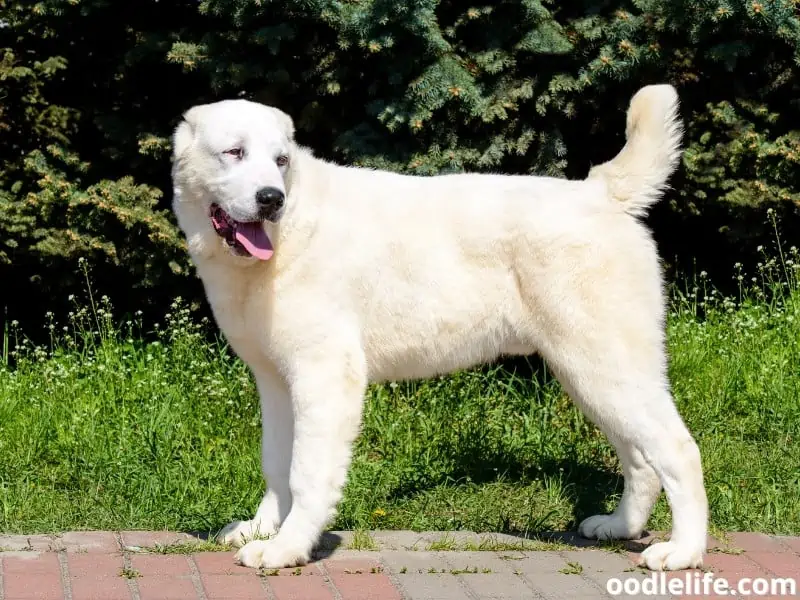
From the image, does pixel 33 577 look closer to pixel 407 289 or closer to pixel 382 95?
pixel 407 289

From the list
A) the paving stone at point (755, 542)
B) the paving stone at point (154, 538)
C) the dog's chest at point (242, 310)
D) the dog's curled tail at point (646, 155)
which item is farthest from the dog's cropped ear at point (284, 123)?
the paving stone at point (755, 542)

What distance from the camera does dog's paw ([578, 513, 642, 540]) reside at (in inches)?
175

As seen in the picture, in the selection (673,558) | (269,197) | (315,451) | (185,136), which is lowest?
(673,558)

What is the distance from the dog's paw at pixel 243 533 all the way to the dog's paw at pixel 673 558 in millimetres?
1476

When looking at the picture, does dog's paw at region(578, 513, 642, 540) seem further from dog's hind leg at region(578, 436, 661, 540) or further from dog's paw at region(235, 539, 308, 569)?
dog's paw at region(235, 539, 308, 569)

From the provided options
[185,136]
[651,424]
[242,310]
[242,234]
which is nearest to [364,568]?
[242,310]

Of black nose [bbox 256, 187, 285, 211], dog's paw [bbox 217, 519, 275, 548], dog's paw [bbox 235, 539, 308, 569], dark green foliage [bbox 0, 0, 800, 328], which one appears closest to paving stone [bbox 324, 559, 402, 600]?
dog's paw [bbox 235, 539, 308, 569]

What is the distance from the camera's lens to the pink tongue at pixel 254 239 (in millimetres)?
3932

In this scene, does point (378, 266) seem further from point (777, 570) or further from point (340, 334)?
point (777, 570)

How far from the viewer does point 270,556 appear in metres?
3.91

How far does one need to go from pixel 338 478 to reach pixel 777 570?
5.51ft

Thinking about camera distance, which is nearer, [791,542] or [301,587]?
[301,587]

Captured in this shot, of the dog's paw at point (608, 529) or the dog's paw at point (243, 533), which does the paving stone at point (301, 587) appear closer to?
the dog's paw at point (243, 533)

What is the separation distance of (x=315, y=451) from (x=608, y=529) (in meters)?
1.34
